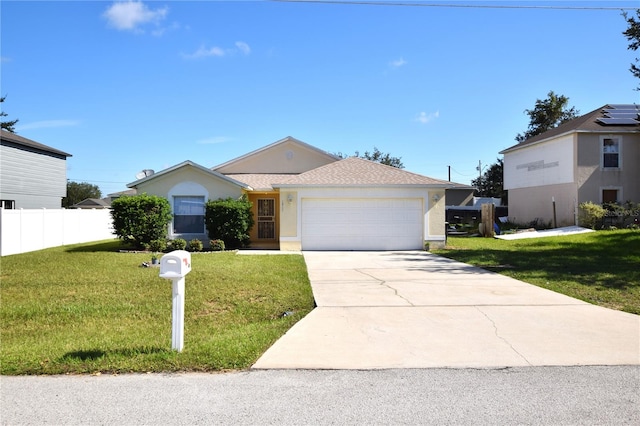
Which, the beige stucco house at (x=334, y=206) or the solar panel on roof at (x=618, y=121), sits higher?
the solar panel on roof at (x=618, y=121)

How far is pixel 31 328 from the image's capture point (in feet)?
23.9

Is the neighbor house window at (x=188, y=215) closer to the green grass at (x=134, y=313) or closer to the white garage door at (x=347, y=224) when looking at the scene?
the white garage door at (x=347, y=224)

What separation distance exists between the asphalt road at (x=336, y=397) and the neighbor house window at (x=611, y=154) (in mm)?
23783

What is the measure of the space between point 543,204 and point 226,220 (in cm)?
2078

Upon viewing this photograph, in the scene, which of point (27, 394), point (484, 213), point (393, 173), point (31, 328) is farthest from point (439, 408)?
point (484, 213)

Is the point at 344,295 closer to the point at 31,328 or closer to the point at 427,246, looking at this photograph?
the point at 31,328

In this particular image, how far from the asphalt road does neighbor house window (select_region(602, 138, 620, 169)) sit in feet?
78.0

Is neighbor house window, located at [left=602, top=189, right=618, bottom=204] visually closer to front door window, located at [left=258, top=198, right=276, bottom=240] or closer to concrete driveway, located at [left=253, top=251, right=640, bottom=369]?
front door window, located at [left=258, top=198, right=276, bottom=240]

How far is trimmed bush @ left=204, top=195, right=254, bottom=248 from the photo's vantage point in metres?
17.4

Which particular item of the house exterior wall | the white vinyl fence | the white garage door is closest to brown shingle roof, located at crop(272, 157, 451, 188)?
the white garage door

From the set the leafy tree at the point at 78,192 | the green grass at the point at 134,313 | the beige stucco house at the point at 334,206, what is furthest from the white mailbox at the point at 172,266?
the leafy tree at the point at 78,192

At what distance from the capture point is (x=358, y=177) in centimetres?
1858

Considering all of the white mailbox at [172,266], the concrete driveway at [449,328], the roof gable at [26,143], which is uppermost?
the roof gable at [26,143]

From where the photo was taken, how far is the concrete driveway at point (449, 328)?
5160 mm
